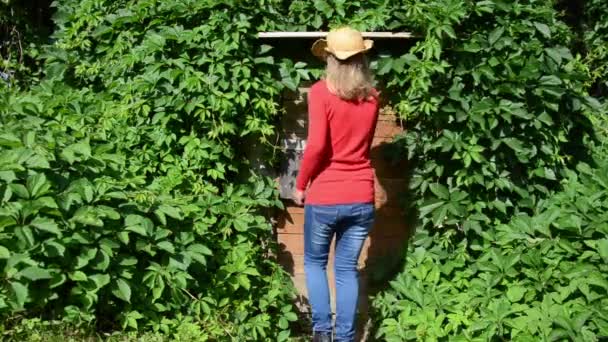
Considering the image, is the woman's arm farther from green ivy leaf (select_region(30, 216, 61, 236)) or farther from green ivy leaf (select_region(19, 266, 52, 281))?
green ivy leaf (select_region(19, 266, 52, 281))

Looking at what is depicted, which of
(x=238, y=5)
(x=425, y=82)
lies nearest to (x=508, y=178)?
(x=425, y=82)

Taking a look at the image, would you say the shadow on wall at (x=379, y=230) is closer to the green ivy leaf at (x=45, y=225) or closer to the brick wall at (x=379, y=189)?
the brick wall at (x=379, y=189)

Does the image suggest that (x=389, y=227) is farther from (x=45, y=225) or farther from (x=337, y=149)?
(x=45, y=225)

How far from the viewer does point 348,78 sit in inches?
147

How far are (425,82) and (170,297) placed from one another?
70.5 inches

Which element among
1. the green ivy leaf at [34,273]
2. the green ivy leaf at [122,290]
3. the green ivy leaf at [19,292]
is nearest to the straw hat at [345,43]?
the green ivy leaf at [122,290]

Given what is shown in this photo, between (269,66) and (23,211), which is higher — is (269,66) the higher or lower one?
the higher one

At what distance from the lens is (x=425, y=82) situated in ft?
13.3

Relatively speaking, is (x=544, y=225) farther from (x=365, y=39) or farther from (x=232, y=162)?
(x=232, y=162)

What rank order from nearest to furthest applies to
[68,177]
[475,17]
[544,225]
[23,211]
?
1. [23,211]
2. [68,177]
3. [544,225]
4. [475,17]

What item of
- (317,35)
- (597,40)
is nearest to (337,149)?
(317,35)

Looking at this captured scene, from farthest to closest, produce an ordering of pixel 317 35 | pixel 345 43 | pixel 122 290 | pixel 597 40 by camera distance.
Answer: pixel 597 40
pixel 317 35
pixel 345 43
pixel 122 290

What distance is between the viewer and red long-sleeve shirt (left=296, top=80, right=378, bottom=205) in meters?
3.74

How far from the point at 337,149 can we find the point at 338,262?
0.61 m
